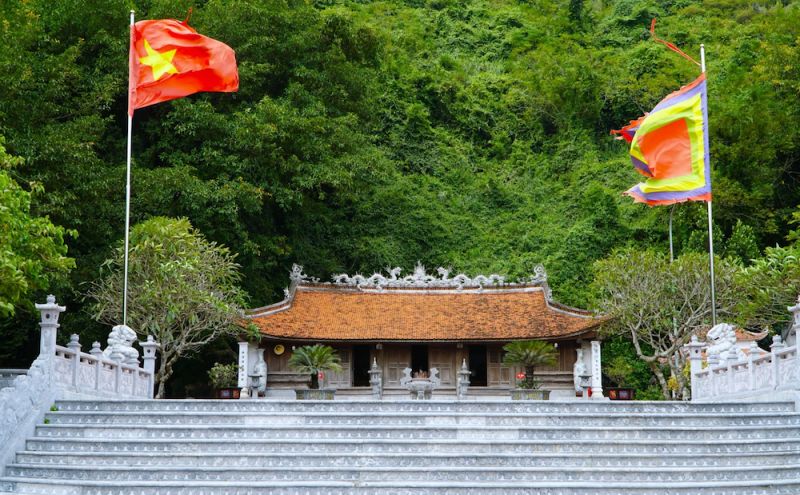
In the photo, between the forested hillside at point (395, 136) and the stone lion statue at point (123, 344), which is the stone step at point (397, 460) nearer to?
the stone lion statue at point (123, 344)

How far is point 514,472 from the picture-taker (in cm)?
988

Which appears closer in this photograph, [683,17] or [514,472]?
[514,472]

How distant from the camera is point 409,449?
10.4m

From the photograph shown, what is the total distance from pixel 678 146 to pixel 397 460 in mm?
9472

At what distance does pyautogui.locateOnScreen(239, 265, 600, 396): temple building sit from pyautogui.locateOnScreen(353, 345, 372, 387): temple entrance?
0.10 ft

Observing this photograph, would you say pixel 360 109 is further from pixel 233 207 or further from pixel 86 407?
pixel 86 407

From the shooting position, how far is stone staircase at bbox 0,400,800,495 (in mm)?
9633

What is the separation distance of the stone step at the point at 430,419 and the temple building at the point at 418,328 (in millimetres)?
10136

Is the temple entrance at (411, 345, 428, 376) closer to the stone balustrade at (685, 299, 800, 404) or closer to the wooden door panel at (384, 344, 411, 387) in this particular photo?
the wooden door panel at (384, 344, 411, 387)

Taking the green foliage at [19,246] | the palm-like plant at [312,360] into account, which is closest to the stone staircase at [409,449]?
the green foliage at [19,246]

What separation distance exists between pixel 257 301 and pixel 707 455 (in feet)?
53.4

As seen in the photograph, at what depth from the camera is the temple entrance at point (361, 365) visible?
24.1 m

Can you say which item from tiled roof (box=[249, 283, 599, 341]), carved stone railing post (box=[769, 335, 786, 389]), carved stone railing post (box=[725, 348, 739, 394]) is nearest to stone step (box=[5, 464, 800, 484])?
carved stone railing post (box=[769, 335, 786, 389])

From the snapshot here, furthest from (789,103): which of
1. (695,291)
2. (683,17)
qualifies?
(683,17)
